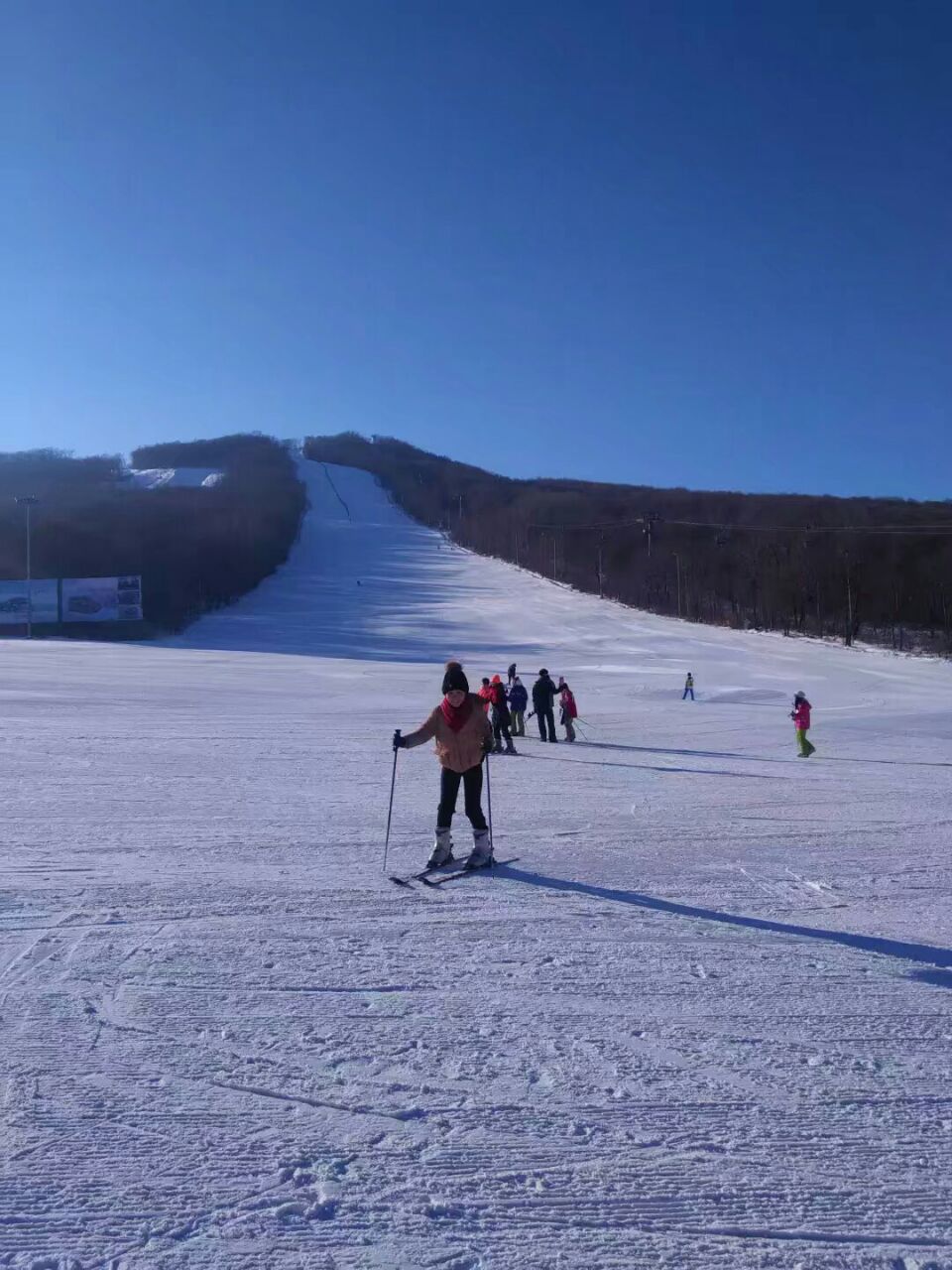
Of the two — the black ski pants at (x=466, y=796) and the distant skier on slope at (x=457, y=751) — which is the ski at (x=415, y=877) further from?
the black ski pants at (x=466, y=796)

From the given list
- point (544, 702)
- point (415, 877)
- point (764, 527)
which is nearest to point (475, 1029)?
point (415, 877)

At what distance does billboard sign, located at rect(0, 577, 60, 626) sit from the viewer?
139 ft

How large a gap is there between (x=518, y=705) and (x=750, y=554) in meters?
52.5

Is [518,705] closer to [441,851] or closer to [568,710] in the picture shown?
[568,710]

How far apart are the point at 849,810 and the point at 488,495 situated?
106m

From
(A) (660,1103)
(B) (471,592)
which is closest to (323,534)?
(B) (471,592)

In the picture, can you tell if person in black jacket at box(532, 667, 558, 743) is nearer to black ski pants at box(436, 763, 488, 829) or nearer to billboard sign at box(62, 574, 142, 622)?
black ski pants at box(436, 763, 488, 829)

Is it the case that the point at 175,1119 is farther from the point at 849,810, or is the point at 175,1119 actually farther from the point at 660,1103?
the point at 849,810

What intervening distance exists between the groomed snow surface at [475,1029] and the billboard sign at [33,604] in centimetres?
3560

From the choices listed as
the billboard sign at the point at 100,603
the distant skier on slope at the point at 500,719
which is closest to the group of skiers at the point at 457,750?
the distant skier on slope at the point at 500,719

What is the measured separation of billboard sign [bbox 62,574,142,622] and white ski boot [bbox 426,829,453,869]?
39.4 metres

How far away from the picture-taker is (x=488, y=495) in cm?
11350

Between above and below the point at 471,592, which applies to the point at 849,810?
below

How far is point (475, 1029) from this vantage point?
147 inches
